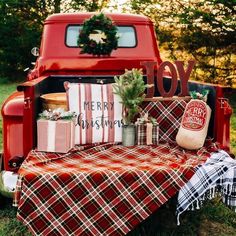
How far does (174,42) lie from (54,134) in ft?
32.4

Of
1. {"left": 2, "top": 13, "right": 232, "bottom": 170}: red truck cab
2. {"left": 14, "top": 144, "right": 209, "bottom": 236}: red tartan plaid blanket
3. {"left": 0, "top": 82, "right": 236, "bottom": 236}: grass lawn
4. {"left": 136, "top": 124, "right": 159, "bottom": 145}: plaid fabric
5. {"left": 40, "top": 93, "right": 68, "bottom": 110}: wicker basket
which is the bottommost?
{"left": 0, "top": 82, "right": 236, "bottom": 236}: grass lawn

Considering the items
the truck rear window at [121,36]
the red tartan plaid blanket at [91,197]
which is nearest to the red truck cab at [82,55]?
the truck rear window at [121,36]

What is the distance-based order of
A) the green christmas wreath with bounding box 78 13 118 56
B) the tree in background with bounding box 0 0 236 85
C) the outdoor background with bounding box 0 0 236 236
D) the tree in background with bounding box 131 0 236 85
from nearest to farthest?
the outdoor background with bounding box 0 0 236 236 → the green christmas wreath with bounding box 78 13 118 56 → the tree in background with bounding box 131 0 236 85 → the tree in background with bounding box 0 0 236 85

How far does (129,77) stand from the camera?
3.91m

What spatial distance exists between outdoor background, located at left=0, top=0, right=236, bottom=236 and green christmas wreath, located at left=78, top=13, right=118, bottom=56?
78.9 inches

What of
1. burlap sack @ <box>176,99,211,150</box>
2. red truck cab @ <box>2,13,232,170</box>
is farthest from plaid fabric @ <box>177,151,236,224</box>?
red truck cab @ <box>2,13,232,170</box>

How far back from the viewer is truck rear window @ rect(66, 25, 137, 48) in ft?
18.6

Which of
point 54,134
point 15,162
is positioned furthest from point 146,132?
point 15,162

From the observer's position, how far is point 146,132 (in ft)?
12.5

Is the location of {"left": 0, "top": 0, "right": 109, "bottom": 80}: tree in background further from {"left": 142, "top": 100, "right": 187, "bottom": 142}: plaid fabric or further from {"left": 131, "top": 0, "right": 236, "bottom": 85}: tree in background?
{"left": 142, "top": 100, "right": 187, "bottom": 142}: plaid fabric

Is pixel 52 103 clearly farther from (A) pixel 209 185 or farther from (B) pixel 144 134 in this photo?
(A) pixel 209 185

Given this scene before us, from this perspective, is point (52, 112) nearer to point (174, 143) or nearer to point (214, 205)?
point (174, 143)

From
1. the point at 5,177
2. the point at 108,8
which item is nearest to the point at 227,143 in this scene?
the point at 5,177

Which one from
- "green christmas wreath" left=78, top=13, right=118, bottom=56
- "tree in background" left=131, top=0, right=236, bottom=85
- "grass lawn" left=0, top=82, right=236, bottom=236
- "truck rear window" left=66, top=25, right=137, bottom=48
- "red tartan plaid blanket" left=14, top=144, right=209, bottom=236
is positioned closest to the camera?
"red tartan plaid blanket" left=14, top=144, right=209, bottom=236
